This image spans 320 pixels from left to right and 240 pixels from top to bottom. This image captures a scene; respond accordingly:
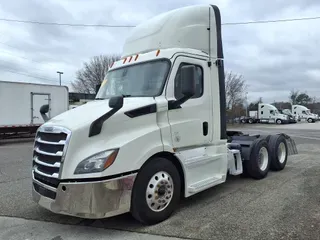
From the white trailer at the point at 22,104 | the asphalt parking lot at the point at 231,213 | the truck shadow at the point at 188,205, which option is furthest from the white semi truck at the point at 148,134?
the white trailer at the point at 22,104

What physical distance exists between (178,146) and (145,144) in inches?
30.5

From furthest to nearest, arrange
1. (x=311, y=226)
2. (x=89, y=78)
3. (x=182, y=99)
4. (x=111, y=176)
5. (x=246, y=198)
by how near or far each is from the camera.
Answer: (x=89, y=78) < (x=246, y=198) < (x=182, y=99) < (x=311, y=226) < (x=111, y=176)

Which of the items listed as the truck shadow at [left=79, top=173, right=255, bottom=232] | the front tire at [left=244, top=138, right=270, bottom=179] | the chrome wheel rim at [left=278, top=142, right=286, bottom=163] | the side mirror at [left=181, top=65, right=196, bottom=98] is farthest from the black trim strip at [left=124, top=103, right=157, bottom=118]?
the chrome wheel rim at [left=278, top=142, right=286, bottom=163]

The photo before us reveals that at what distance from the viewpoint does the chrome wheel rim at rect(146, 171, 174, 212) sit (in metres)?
4.55

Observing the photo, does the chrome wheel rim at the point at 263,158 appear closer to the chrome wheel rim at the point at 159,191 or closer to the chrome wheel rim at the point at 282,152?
the chrome wheel rim at the point at 282,152

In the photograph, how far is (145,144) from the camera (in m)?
4.47

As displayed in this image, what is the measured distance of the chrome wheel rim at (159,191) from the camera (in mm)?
4551

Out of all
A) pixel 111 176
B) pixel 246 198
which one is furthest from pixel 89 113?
pixel 246 198

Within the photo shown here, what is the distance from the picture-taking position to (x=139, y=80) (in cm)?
523

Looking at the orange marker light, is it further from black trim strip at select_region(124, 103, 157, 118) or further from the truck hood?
black trim strip at select_region(124, 103, 157, 118)

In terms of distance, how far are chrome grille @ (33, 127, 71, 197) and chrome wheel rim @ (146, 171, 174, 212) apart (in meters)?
1.31

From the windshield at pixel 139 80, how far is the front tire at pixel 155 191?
114 cm

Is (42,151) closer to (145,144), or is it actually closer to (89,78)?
(145,144)

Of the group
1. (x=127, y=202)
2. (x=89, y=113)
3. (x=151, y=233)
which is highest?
(x=89, y=113)
